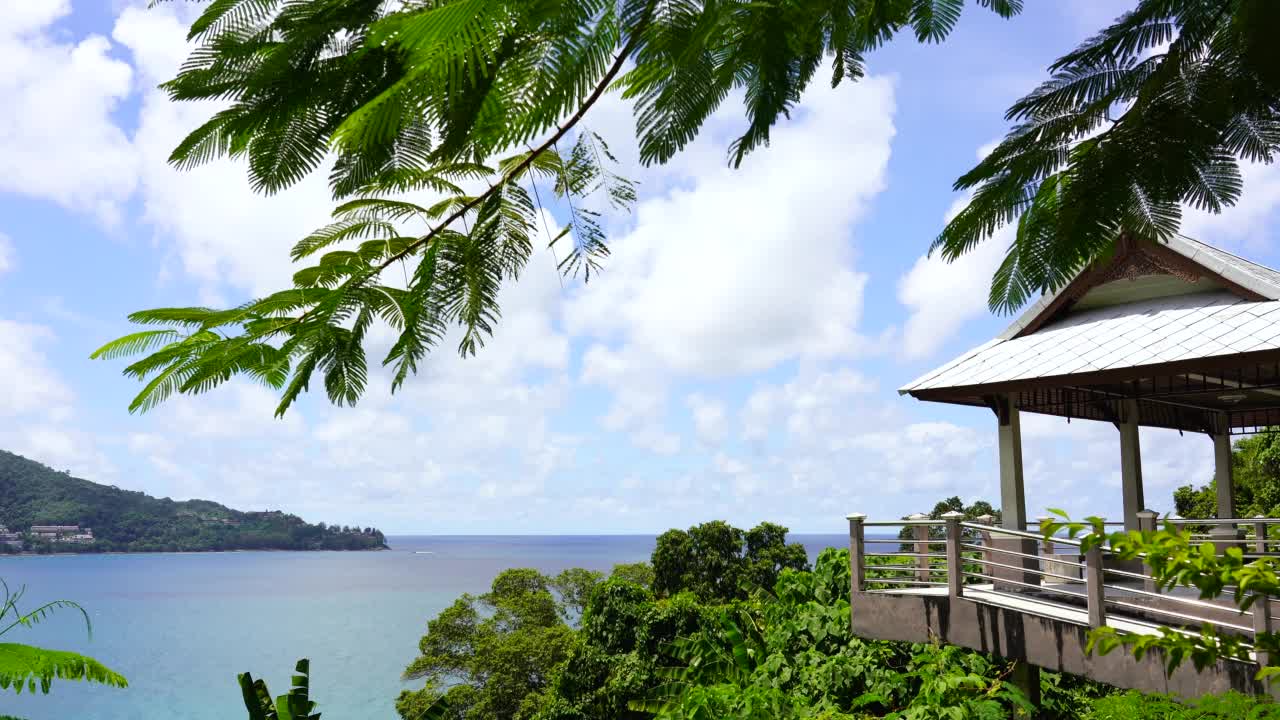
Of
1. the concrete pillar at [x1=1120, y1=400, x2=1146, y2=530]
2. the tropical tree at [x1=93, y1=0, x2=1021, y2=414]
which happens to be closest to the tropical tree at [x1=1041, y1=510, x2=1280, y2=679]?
the tropical tree at [x1=93, y1=0, x2=1021, y2=414]

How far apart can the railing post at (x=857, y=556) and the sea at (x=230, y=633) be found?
40.8m

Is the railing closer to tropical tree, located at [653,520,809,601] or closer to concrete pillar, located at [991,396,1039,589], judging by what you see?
concrete pillar, located at [991,396,1039,589]

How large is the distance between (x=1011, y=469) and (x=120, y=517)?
143079 millimetres

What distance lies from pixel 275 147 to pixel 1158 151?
2.14 metres

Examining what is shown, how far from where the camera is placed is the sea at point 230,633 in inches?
2995

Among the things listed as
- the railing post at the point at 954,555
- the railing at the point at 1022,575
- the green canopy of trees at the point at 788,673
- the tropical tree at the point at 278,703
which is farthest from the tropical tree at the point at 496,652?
the tropical tree at the point at 278,703

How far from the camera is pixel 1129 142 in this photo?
7.80ft

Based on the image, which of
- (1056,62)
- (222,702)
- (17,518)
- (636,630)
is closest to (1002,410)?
(1056,62)

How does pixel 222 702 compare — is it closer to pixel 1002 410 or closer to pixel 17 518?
pixel 17 518

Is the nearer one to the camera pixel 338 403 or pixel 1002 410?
pixel 338 403

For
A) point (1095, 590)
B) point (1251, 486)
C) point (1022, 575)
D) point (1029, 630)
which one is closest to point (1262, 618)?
point (1095, 590)

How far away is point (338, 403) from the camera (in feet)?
6.45

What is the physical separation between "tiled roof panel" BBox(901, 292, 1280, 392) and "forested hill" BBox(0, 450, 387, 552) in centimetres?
12652

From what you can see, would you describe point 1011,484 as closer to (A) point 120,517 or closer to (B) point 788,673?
(B) point 788,673
